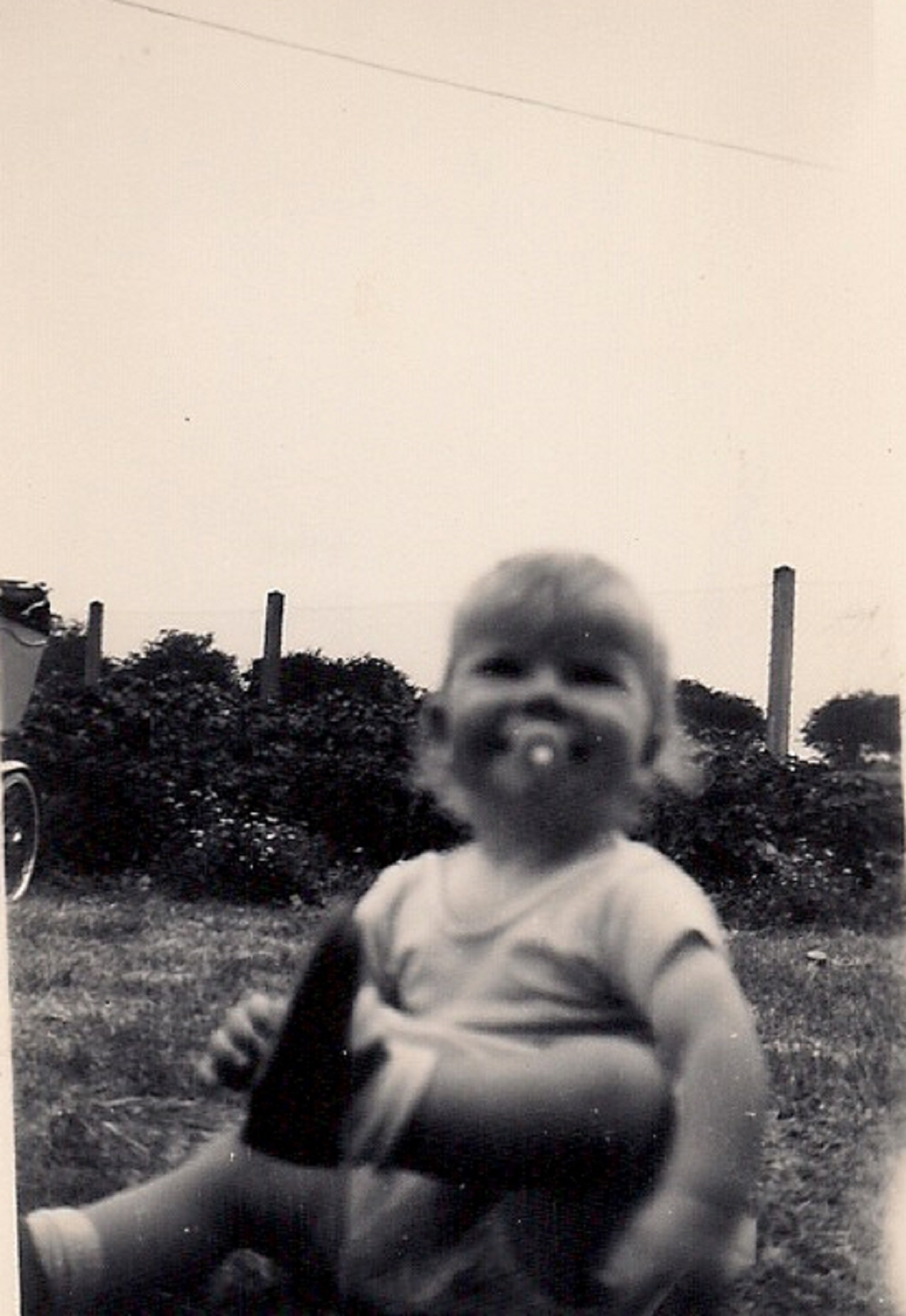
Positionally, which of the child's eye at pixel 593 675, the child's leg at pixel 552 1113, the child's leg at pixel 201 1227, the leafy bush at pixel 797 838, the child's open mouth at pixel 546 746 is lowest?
the child's leg at pixel 201 1227

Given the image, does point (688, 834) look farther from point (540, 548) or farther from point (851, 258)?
point (851, 258)

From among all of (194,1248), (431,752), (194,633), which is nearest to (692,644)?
(431,752)

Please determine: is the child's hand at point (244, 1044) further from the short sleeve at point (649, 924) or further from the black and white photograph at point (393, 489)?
the short sleeve at point (649, 924)

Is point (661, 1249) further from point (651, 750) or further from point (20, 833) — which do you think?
point (20, 833)

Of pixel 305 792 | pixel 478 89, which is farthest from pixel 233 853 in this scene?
pixel 478 89

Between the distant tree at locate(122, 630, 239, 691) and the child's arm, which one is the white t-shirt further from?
the distant tree at locate(122, 630, 239, 691)

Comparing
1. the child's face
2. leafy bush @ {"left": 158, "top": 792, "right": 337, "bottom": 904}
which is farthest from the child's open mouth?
leafy bush @ {"left": 158, "top": 792, "right": 337, "bottom": 904}

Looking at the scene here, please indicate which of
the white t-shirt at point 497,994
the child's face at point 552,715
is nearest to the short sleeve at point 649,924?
the white t-shirt at point 497,994
